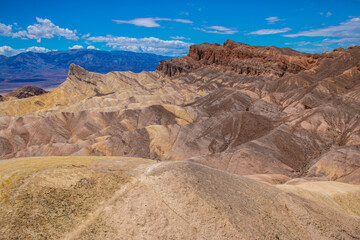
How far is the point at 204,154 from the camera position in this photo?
1512 inches

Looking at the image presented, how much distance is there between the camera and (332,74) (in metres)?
74.3

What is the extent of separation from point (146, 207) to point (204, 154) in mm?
26975

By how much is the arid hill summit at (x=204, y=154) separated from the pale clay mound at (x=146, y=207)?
6 cm

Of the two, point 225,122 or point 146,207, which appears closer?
point 146,207

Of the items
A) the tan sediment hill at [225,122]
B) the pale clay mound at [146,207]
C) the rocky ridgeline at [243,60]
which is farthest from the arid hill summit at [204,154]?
the rocky ridgeline at [243,60]

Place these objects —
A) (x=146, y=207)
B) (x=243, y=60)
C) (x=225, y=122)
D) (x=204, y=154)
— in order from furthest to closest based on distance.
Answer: (x=243, y=60) → (x=225, y=122) → (x=204, y=154) → (x=146, y=207)

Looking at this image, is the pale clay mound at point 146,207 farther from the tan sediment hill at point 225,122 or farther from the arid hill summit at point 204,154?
the tan sediment hill at point 225,122

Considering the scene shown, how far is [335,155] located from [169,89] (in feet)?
218

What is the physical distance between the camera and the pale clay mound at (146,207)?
35.3 feet

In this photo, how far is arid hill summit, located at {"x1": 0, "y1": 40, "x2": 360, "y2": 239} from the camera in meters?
11.8

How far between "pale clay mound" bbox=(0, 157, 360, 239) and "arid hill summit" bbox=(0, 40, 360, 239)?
0.06 m

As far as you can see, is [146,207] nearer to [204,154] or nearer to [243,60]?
[204,154]

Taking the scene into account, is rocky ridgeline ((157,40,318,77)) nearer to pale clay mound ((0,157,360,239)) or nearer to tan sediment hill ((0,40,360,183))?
tan sediment hill ((0,40,360,183))

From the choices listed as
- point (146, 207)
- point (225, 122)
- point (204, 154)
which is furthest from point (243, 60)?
point (146, 207)
